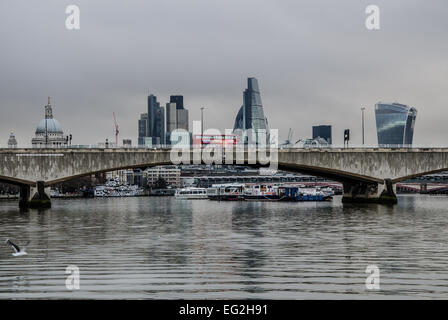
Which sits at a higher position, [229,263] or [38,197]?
[38,197]

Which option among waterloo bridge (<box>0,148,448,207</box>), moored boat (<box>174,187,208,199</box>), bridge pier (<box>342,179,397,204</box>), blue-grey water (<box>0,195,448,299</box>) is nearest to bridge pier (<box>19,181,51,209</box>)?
waterloo bridge (<box>0,148,448,207</box>)

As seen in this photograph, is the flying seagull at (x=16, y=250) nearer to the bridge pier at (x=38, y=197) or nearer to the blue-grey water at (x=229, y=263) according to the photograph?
the blue-grey water at (x=229, y=263)

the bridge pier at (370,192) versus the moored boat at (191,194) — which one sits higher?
the bridge pier at (370,192)

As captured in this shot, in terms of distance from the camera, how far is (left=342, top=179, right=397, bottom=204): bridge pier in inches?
4102

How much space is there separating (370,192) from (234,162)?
22515 millimetres

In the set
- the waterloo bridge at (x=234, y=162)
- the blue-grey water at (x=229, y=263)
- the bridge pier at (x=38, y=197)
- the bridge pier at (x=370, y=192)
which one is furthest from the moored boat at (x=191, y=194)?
the blue-grey water at (x=229, y=263)

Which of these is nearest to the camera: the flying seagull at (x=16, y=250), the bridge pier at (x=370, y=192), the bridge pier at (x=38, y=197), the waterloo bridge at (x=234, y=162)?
the flying seagull at (x=16, y=250)

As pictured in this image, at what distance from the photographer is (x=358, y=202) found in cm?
11294

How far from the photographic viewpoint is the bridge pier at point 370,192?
10419 centimetres

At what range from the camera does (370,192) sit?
10844cm

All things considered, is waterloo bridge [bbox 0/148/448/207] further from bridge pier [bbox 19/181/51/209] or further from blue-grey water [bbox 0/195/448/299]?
blue-grey water [bbox 0/195/448/299]

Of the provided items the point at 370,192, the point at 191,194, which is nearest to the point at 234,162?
the point at 370,192

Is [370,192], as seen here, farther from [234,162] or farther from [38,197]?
[38,197]
